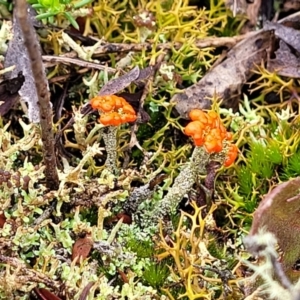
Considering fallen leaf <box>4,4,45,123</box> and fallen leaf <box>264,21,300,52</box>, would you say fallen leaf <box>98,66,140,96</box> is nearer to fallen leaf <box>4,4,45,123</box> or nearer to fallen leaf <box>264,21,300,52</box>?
fallen leaf <box>4,4,45,123</box>

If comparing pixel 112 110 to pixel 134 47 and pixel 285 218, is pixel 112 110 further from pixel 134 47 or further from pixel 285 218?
pixel 285 218

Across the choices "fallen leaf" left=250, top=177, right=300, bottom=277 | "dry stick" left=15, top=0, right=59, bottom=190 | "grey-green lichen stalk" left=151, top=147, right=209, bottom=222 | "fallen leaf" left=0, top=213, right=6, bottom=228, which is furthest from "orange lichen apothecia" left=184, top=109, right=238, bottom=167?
"fallen leaf" left=0, top=213, right=6, bottom=228

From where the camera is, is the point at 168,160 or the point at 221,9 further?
the point at 221,9

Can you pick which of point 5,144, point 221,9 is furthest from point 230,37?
point 5,144

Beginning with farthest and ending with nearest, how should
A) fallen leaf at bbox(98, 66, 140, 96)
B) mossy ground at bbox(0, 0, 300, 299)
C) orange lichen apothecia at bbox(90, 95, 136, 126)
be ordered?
fallen leaf at bbox(98, 66, 140, 96) → orange lichen apothecia at bbox(90, 95, 136, 126) → mossy ground at bbox(0, 0, 300, 299)

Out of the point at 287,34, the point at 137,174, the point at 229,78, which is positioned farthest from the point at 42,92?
the point at 287,34

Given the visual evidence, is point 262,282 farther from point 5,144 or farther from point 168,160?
point 5,144

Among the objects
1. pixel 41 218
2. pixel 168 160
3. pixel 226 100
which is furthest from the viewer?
pixel 226 100
